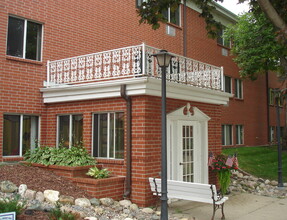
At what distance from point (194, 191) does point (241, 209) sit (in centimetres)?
203

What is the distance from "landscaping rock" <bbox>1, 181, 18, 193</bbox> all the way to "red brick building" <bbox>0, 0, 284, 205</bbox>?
7.57 feet

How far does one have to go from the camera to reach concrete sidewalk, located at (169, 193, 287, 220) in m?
8.10

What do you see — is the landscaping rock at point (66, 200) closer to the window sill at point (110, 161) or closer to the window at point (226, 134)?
the window sill at point (110, 161)

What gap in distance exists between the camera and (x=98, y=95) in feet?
31.0

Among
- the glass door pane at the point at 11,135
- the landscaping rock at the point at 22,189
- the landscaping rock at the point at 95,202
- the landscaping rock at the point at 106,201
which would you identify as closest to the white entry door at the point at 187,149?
the landscaping rock at the point at 106,201

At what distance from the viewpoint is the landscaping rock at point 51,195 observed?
25.0ft

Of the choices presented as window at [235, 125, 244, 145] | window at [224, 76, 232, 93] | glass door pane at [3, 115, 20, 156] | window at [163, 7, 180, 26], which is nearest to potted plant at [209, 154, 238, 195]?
glass door pane at [3, 115, 20, 156]

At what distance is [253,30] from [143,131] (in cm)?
1117

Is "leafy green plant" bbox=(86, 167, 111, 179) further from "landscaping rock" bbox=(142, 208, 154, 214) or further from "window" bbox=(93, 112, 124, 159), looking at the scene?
"landscaping rock" bbox=(142, 208, 154, 214)

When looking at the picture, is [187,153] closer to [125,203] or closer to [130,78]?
[125,203]

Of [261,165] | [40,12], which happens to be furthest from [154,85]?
[261,165]

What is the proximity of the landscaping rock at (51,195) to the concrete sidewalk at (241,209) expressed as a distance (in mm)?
2725

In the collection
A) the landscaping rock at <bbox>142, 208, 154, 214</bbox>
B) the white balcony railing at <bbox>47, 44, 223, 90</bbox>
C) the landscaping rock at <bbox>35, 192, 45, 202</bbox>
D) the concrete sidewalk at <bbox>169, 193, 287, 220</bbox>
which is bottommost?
the concrete sidewalk at <bbox>169, 193, 287, 220</bbox>

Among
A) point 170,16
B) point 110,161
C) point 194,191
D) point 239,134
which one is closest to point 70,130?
point 110,161
